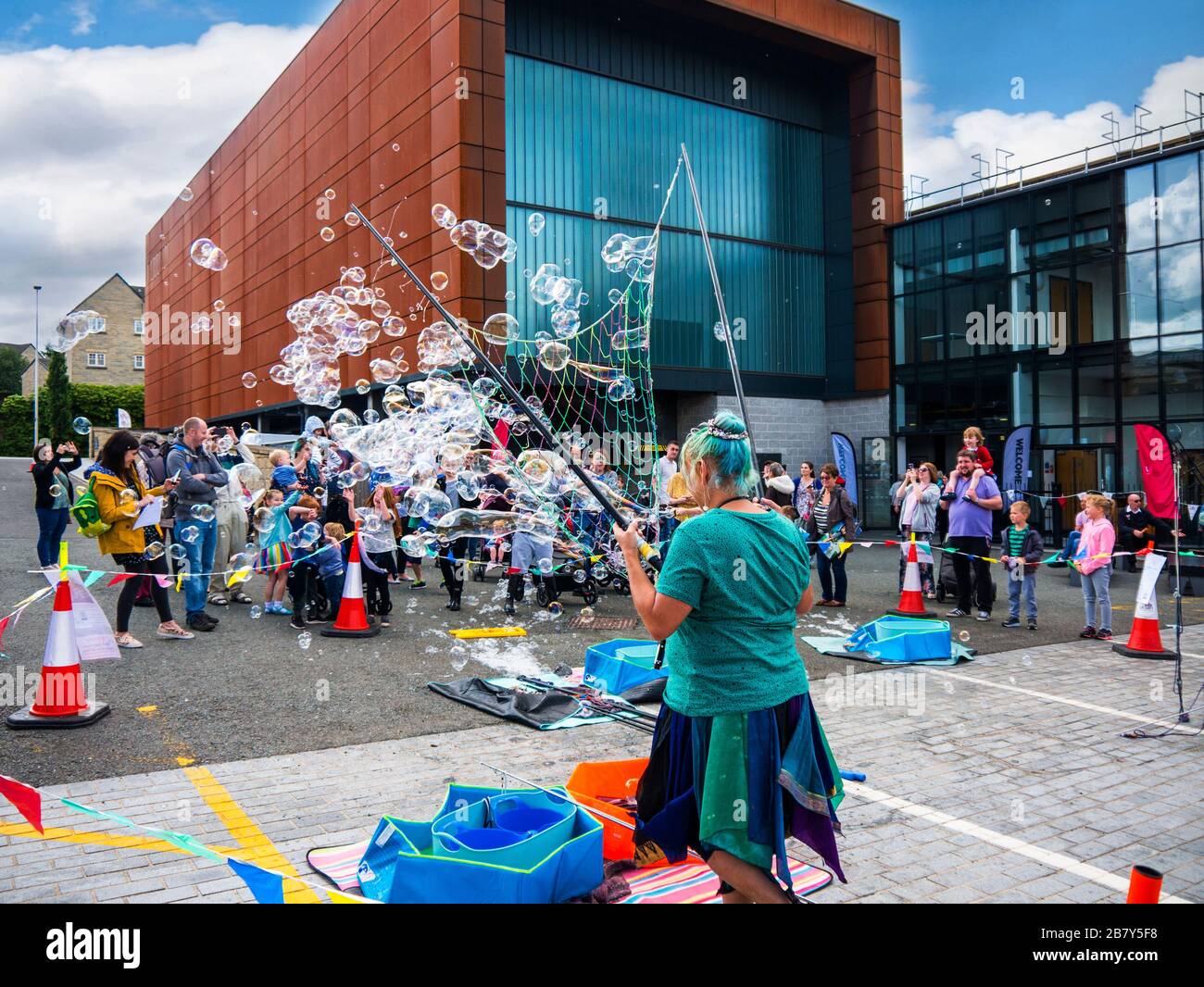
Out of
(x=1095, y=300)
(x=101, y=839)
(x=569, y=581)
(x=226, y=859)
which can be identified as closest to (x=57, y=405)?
(x=569, y=581)

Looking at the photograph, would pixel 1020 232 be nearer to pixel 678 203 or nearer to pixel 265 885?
pixel 678 203

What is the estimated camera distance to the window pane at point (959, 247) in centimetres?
2306

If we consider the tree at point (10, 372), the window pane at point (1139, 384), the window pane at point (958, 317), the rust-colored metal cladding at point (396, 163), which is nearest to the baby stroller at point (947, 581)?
the window pane at point (1139, 384)

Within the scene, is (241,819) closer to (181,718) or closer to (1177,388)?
(181,718)

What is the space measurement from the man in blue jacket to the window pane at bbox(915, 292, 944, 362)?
64.9ft

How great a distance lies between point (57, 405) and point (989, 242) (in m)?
44.1

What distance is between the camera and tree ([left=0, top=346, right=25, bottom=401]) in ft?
268

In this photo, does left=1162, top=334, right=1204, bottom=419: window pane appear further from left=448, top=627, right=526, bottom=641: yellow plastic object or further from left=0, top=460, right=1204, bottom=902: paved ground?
left=448, top=627, right=526, bottom=641: yellow plastic object

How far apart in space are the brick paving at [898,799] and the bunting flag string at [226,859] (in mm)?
94

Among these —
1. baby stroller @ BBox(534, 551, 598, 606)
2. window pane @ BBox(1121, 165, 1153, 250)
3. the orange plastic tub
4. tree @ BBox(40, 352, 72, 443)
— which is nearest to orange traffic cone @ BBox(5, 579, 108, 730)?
the orange plastic tub

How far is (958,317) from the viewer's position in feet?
76.8

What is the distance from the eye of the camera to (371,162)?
22.6 metres
